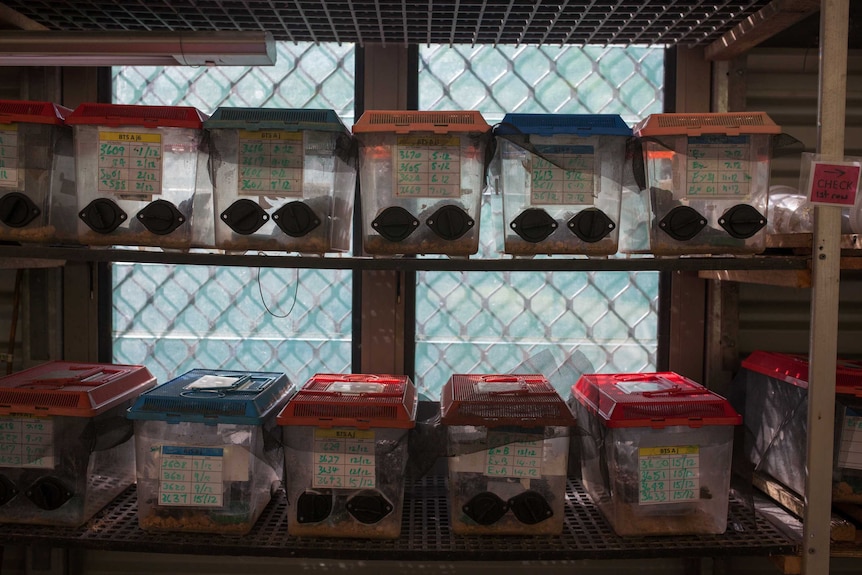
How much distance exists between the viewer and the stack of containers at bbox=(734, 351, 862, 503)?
1608mm

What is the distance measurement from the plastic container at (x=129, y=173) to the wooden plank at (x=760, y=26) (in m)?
1.51

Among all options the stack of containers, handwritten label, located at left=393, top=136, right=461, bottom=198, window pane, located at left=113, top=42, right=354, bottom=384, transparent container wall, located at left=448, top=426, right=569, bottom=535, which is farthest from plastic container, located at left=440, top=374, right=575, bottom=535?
window pane, located at left=113, top=42, right=354, bottom=384

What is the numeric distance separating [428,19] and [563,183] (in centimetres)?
67

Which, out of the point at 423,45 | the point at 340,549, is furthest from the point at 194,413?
the point at 423,45

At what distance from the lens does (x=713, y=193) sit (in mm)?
1538

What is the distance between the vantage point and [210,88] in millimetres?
2121

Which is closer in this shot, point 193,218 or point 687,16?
point 193,218

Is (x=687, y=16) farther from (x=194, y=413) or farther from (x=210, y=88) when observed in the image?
(x=194, y=413)

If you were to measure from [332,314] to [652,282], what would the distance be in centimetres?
109

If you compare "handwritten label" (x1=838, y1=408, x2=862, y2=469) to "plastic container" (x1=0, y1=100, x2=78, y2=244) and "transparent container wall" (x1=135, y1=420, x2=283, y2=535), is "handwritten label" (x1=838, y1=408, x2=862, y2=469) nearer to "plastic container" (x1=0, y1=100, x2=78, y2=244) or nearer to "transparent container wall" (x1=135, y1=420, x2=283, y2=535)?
"transparent container wall" (x1=135, y1=420, x2=283, y2=535)

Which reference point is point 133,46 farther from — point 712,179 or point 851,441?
point 851,441

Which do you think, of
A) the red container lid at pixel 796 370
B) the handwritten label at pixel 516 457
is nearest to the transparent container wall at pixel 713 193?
the red container lid at pixel 796 370

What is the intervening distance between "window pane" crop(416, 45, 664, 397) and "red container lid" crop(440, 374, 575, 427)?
430 millimetres

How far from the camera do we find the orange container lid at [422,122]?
152 cm
